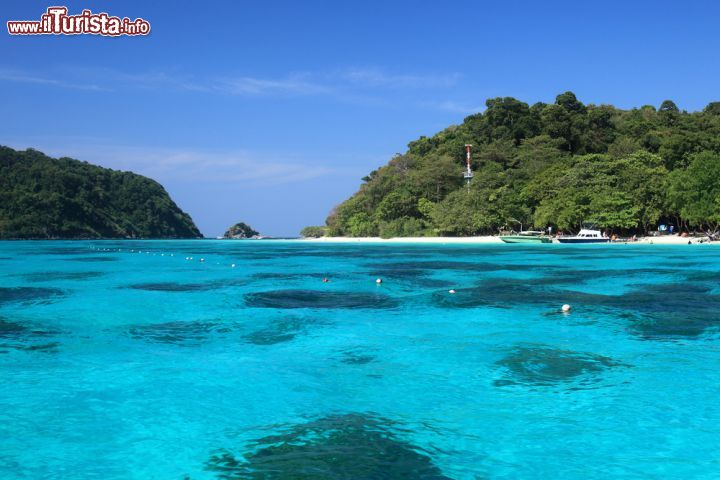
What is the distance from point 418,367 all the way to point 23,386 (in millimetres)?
6956

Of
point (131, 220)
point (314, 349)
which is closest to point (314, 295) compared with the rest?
point (314, 349)

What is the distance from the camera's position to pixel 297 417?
25.5 ft

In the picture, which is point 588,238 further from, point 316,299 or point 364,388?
point 364,388

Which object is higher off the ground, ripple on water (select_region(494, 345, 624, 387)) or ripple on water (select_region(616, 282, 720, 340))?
ripple on water (select_region(616, 282, 720, 340))

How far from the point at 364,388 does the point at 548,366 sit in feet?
11.8

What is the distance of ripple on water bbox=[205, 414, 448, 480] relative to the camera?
5.84m

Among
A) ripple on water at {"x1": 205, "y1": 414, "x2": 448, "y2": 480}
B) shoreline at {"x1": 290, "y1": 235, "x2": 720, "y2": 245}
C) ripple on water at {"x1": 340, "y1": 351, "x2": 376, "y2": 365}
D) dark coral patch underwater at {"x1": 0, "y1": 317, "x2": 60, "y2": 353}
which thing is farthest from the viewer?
shoreline at {"x1": 290, "y1": 235, "x2": 720, "y2": 245}

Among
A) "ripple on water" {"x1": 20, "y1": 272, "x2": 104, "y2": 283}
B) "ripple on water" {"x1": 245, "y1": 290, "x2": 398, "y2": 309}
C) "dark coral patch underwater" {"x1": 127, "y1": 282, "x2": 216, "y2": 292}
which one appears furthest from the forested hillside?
"ripple on water" {"x1": 20, "y1": 272, "x2": 104, "y2": 283}

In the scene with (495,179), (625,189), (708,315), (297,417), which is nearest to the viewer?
(297,417)

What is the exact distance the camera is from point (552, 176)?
236 ft

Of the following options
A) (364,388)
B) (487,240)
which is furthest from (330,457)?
(487,240)

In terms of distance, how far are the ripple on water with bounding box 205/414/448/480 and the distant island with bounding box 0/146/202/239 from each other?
5584 inches

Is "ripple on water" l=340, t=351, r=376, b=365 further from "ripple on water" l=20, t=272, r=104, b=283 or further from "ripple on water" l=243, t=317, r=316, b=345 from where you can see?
"ripple on water" l=20, t=272, r=104, b=283

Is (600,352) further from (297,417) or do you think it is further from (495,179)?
(495,179)
